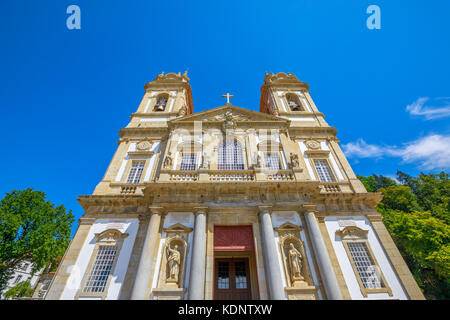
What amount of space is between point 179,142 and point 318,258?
37.0ft

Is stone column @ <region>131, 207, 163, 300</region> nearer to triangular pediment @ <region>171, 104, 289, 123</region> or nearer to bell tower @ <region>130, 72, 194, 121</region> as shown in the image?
triangular pediment @ <region>171, 104, 289, 123</region>

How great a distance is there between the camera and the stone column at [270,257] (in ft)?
27.3

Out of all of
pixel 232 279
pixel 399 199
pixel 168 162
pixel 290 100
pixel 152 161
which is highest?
pixel 290 100

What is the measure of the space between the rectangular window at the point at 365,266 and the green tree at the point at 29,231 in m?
23.7

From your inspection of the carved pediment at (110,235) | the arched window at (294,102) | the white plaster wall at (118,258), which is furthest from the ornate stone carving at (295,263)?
the arched window at (294,102)

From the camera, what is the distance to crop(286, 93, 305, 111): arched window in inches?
821

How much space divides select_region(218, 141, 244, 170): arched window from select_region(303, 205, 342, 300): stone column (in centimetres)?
515

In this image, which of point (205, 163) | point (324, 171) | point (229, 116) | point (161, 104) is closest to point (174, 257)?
point (205, 163)

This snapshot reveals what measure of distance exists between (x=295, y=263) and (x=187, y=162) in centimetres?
886

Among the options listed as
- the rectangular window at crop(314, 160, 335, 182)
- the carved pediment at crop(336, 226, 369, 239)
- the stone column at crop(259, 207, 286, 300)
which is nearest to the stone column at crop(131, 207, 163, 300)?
the stone column at crop(259, 207, 286, 300)

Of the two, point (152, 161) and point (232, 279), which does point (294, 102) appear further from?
point (232, 279)

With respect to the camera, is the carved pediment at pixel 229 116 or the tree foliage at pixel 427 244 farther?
the carved pediment at pixel 229 116

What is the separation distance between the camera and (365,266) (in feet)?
33.6

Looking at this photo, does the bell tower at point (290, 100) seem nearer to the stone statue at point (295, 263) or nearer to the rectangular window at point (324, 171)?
the rectangular window at point (324, 171)
